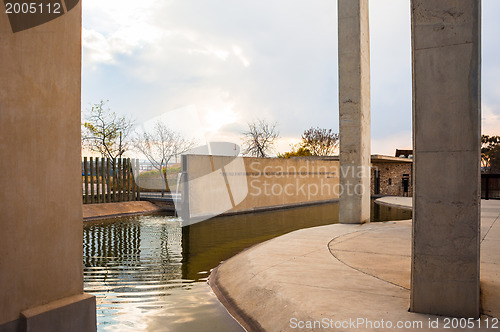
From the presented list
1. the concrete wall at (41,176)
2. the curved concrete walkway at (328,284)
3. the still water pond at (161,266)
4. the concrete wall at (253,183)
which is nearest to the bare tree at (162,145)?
the concrete wall at (253,183)

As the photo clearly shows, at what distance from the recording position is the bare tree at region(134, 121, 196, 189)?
2686 centimetres

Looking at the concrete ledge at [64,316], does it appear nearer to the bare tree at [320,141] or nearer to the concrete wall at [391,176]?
the concrete wall at [391,176]

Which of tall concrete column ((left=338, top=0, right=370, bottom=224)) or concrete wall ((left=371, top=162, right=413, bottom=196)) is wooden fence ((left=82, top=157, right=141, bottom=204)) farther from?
concrete wall ((left=371, top=162, right=413, bottom=196))

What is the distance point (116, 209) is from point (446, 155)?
12.8 m

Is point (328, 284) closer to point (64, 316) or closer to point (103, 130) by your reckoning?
point (64, 316)

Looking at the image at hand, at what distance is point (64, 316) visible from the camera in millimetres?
2855

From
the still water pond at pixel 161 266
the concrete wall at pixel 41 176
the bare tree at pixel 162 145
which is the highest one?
the bare tree at pixel 162 145

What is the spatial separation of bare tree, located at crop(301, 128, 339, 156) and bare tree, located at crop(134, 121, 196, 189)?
16860 mm

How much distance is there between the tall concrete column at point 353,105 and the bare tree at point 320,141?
2957 centimetres

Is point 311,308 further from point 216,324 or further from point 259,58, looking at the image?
point 259,58

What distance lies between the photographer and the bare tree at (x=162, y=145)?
26.9 metres

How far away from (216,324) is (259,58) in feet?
73.5

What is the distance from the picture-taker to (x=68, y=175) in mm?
2967

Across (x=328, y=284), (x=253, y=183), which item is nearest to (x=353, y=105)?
(x=328, y=284)
